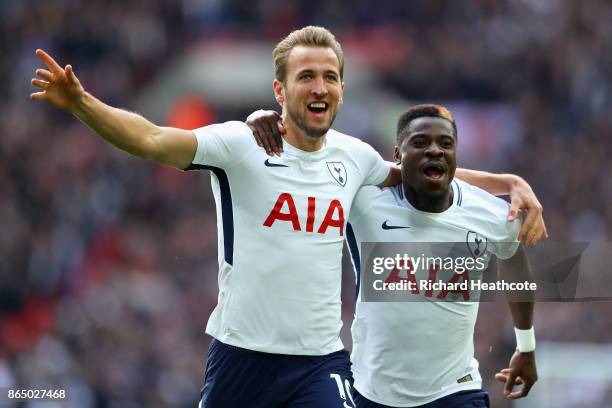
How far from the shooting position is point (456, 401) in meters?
6.50

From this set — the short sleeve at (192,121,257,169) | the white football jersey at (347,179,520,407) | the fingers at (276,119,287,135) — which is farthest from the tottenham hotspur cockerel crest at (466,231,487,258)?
the short sleeve at (192,121,257,169)

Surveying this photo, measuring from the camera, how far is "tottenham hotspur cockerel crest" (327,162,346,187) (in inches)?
242

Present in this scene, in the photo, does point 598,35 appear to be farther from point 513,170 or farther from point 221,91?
point 221,91

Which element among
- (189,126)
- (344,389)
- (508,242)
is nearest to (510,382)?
(508,242)

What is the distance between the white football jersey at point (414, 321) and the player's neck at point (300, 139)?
2.03ft

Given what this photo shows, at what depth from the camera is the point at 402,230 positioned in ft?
21.9

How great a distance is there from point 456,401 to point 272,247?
149 cm

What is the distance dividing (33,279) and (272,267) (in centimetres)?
1092

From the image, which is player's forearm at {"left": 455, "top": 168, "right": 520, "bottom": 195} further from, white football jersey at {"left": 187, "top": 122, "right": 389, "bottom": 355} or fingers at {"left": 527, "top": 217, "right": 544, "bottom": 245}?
white football jersey at {"left": 187, "top": 122, "right": 389, "bottom": 355}

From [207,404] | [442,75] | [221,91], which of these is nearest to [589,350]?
[207,404]

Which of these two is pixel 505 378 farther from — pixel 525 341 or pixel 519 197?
pixel 519 197

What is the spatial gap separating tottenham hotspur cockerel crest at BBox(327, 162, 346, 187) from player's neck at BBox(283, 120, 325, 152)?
0.12 m

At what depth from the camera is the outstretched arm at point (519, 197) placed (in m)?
6.59

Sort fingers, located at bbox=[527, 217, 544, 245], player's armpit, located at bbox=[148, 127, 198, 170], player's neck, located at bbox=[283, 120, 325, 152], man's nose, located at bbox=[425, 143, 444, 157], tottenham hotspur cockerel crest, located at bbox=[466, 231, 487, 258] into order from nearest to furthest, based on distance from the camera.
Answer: player's armpit, located at bbox=[148, 127, 198, 170], player's neck, located at bbox=[283, 120, 325, 152], man's nose, located at bbox=[425, 143, 444, 157], fingers, located at bbox=[527, 217, 544, 245], tottenham hotspur cockerel crest, located at bbox=[466, 231, 487, 258]
